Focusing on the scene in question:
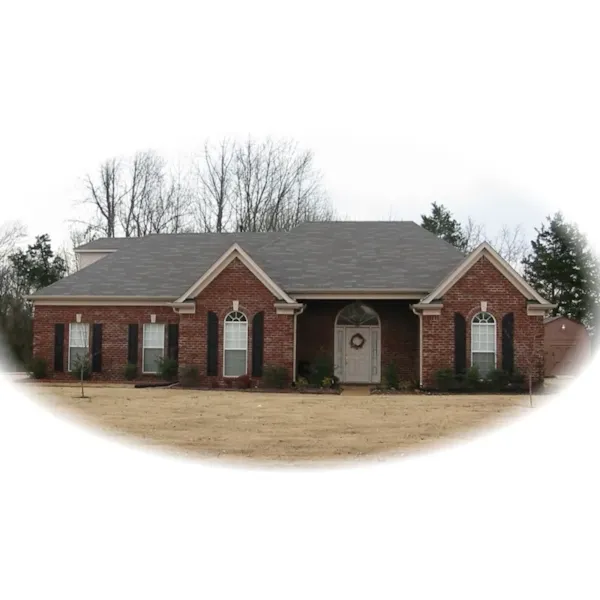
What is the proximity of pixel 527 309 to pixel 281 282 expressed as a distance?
7647 millimetres

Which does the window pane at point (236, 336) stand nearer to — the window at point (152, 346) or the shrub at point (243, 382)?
the shrub at point (243, 382)

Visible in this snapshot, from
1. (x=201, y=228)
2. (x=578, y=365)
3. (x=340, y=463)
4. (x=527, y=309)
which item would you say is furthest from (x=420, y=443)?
(x=201, y=228)

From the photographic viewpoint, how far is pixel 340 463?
907 cm

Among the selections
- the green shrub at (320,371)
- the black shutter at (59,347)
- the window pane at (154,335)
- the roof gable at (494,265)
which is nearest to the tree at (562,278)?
the roof gable at (494,265)

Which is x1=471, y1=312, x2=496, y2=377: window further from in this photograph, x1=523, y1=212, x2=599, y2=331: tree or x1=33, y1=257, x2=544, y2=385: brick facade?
x1=523, y1=212, x2=599, y2=331: tree

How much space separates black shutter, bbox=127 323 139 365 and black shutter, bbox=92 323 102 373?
3.31ft

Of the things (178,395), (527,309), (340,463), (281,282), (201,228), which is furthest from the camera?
(201,228)

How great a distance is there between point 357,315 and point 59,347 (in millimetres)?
A: 10186

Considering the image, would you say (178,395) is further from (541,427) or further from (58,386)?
(541,427)

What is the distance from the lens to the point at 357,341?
76.6 ft

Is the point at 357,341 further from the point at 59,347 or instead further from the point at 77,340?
the point at 59,347

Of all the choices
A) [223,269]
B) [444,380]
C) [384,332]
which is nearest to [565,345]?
[384,332]

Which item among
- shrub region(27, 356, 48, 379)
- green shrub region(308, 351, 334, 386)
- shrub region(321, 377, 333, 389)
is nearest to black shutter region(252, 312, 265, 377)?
green shrub region(308, 351, 334, 386)

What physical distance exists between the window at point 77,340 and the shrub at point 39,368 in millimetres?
834
